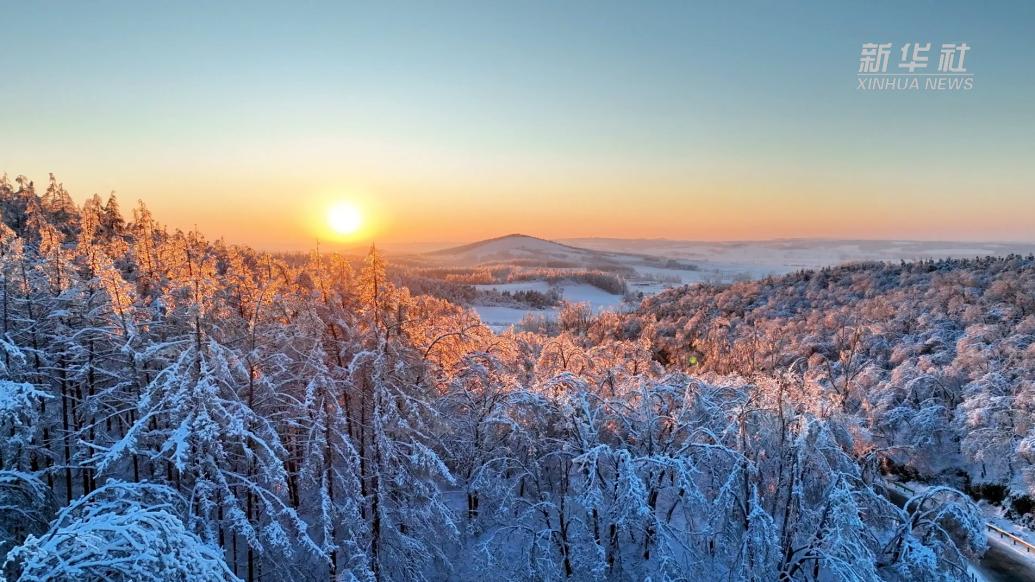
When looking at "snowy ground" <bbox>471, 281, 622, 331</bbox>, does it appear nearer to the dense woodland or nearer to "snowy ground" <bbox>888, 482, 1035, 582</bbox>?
"snowy ground" <bbox>888, 482, 1035, 582</bbox>

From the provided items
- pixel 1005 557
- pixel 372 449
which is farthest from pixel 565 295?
pixel 372 449

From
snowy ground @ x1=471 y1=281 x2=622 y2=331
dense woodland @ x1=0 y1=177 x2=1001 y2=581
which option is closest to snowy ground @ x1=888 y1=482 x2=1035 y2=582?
dense woodland @ x1=0 y1=177 x2=1001 y2=581

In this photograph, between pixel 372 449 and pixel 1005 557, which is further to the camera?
pixel 1005 557

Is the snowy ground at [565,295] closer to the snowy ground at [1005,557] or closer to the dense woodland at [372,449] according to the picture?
the snowy ground at [1005,557]

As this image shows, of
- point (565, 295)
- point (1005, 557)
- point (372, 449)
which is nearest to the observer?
point (372, 449)

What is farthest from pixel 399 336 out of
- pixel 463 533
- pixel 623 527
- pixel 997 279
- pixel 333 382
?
pixel 997 279

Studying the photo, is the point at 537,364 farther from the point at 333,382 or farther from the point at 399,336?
the point at 333,382

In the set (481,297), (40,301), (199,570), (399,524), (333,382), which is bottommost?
(481,297)

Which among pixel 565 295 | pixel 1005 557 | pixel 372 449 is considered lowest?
pixel 565 295

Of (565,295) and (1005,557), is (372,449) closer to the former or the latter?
(1005,557)
